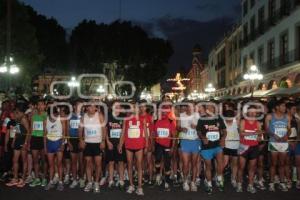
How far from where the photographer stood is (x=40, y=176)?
443 inches

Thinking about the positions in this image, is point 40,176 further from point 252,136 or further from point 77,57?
point 77,57

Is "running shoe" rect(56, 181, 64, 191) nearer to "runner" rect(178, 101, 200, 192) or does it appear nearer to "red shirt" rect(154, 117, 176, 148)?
"red shirt" rect(154, 117, 176, 148)

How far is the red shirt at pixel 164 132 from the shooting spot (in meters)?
10.4

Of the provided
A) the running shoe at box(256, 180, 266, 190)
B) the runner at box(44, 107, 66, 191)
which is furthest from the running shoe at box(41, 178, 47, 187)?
the running shoe at box(256, 180, 266, 190)

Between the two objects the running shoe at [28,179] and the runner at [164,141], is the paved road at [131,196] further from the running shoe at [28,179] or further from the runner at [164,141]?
the runner at [164,141]

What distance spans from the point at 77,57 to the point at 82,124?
4088 centimetres

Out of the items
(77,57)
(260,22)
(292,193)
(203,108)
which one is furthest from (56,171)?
(77,57)

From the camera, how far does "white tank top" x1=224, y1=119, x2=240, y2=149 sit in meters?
10.1

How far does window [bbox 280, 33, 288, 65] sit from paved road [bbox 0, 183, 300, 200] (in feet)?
79.6

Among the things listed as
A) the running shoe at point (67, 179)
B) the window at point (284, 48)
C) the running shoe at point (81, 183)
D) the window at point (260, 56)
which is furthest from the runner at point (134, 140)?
the window at point (260, 56)

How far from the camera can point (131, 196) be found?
30.2 feet

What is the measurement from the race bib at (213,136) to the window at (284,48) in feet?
79.1

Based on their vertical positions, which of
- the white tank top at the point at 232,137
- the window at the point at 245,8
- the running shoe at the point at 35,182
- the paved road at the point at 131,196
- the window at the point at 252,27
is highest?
the window at the point at 245,8

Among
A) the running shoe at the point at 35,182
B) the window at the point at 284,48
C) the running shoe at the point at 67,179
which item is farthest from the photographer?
the window at the point at 284,48
